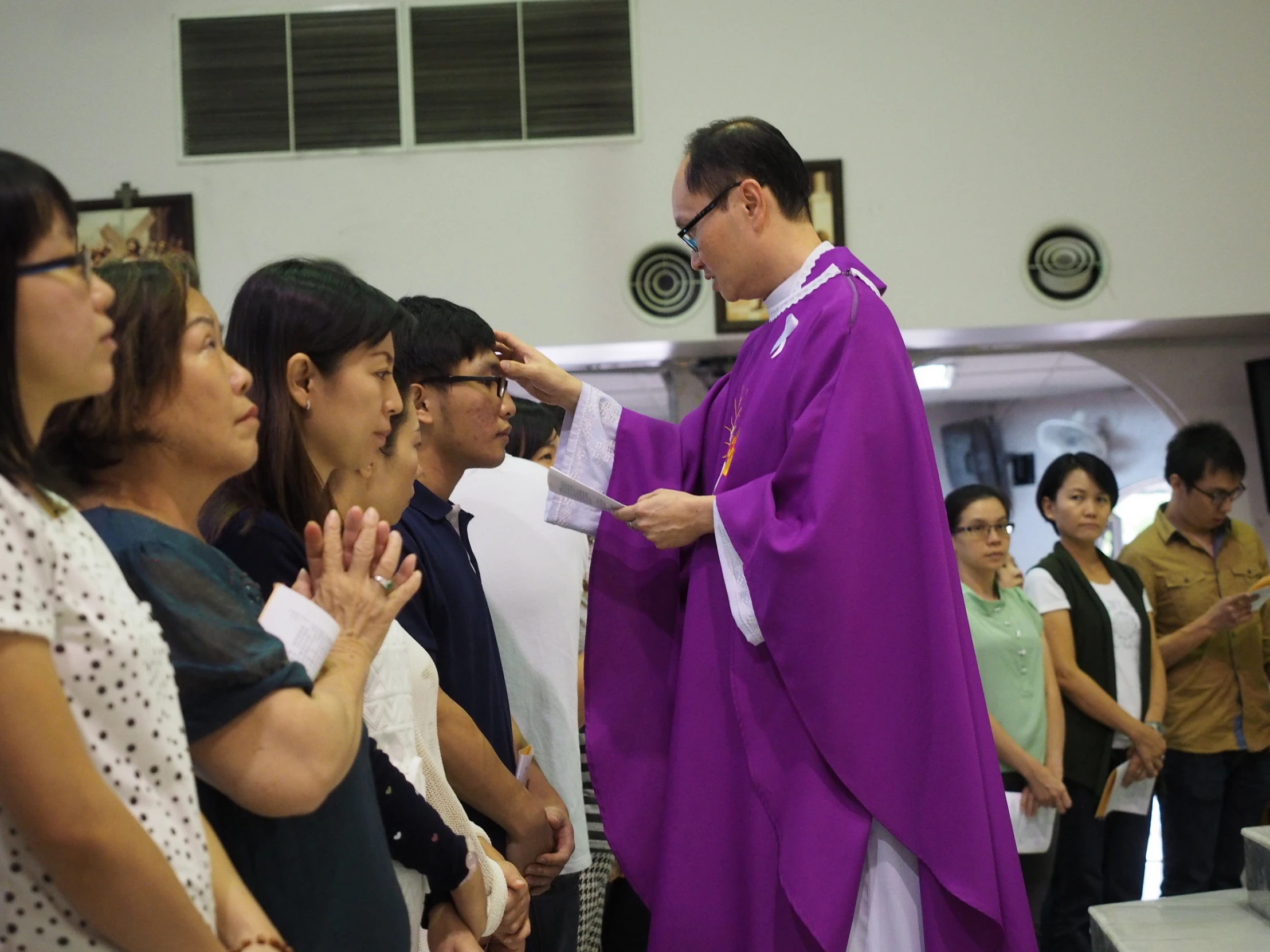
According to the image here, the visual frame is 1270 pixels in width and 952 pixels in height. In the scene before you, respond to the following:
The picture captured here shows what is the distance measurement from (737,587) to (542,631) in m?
0.49

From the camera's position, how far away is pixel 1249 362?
18.7 feet

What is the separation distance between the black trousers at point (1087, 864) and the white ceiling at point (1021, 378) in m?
4.66

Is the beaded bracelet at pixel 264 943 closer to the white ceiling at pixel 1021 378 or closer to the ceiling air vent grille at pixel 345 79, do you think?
the ceiling air vent grille at pixel 345 79

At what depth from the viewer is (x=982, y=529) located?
3.58 meters

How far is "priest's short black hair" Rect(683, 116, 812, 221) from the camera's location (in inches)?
86.2

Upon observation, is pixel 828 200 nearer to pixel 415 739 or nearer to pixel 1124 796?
pixel 1124 796

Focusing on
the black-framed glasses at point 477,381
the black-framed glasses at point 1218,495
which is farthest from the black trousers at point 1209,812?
the black-framed glasses at point 477,381

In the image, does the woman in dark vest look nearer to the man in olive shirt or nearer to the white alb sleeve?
the white alb sleeve

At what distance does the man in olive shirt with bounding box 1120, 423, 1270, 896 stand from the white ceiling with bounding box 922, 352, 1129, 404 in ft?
12.7

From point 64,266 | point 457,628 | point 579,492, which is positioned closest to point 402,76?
point 579,492

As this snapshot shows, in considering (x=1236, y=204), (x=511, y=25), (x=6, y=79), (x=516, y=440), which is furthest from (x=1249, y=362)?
(x=6, y=79)

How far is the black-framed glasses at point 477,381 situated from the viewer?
7.01ft

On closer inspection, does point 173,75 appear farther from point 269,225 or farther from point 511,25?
point 511,25

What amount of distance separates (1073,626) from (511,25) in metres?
3.49
